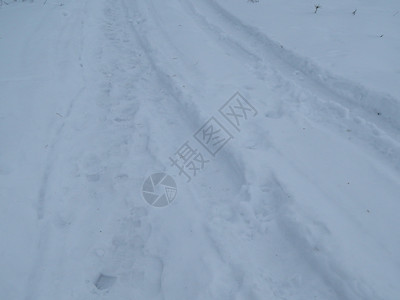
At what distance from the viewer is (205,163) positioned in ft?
10.2

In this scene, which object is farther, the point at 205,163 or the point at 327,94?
the point at 327,94

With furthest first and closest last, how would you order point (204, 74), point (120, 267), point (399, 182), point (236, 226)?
point (204, 74), point (399, 182), point (236, 226), point (120, 267)

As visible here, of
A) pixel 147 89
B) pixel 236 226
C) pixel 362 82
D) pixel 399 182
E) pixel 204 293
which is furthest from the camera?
pixel 147 89

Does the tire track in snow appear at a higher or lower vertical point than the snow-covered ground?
higher

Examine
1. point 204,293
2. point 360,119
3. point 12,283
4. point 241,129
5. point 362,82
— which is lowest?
point 12,283

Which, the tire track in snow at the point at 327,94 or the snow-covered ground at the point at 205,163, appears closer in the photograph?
the snow-covered ground at the point at 205,163

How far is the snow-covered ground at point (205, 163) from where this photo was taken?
2.18m

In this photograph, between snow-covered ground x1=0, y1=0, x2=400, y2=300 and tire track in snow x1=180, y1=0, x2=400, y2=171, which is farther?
tire track in snow x1=180, y1=0, x2=400, y2=171

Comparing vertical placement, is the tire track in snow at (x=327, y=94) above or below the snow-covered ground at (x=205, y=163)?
above

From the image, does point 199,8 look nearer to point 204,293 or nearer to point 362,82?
point 362,82

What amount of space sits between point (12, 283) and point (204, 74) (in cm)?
341

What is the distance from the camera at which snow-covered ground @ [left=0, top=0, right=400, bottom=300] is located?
2.18 m

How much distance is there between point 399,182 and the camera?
266 centimetres

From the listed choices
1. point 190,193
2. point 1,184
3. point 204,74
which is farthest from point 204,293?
point 204,74
